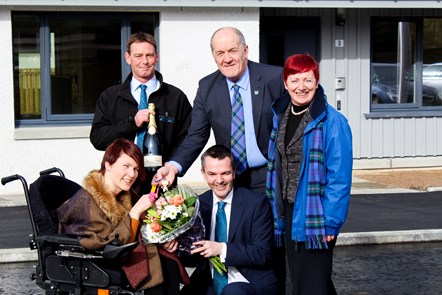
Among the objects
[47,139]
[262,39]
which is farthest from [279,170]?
[262,39]

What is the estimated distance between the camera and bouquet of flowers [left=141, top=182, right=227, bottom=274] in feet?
17.7

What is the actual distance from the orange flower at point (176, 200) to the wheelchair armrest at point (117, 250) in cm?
33

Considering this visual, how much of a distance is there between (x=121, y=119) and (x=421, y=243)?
15.9 ft

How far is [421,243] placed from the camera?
34.0 ft

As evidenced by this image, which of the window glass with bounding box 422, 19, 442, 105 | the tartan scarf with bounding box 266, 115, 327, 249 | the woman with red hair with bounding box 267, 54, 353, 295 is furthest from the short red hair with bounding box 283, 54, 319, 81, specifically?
the window glass with bounding box 422, 19, 442, 105

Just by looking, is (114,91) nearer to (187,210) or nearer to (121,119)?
(121,119)

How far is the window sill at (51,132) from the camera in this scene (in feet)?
46.2

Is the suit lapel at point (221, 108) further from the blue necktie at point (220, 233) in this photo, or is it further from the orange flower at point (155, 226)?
the orange flower at point (155, 226)

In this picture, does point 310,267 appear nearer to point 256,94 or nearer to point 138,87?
point 256,94

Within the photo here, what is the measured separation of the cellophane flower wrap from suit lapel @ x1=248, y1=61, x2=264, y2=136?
0.88 m

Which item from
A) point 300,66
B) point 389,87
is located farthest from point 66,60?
point 300,66

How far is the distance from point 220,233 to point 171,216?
652 millimetres

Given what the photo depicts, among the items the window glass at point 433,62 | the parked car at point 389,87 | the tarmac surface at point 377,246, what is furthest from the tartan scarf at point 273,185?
the window glass at point 433,62

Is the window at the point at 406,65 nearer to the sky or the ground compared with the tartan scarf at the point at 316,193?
nearer to the sky
